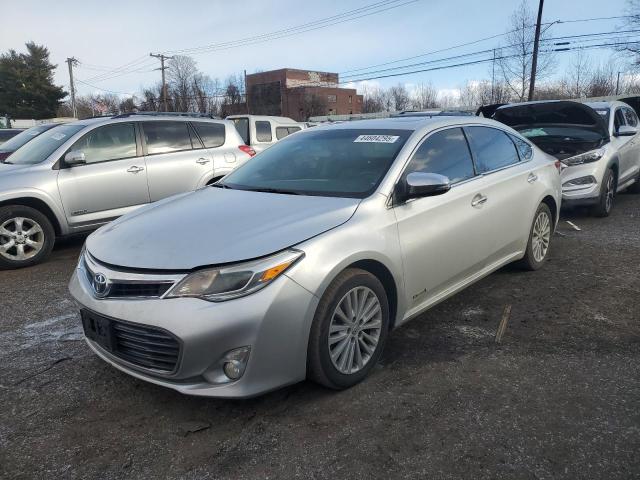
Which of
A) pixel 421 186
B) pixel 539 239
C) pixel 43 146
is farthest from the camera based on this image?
pixel 43 146

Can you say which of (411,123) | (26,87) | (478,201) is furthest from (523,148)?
(26,87)

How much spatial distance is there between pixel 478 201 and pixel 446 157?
43 centimetres

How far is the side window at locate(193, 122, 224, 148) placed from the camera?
7617 mm

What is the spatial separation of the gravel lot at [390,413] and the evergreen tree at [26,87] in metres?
67.1

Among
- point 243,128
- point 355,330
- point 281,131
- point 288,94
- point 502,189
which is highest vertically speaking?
point 288,94

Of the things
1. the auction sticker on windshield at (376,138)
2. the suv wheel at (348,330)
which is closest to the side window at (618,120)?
the auction sticker on windshield at (376,138)

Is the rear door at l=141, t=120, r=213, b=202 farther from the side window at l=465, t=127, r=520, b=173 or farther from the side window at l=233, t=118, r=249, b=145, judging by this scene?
the side window at l=233, t=118, r=249, b=145

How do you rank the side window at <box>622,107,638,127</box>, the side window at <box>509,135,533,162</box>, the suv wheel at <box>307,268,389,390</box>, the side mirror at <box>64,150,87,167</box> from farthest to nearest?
the side window at <box>622,107,638,127</box>, the side mirror at <box>64,150,87,167</box>, the side window at <box>509,135,533,162</box>, the suv wheel at <box>307,268,389,390</box>

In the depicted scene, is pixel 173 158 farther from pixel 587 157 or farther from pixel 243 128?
pixel 587 157

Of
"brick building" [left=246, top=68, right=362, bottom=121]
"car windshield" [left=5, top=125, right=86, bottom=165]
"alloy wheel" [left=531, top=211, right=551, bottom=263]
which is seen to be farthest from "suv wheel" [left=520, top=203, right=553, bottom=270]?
"brick building" [left=246, top=68, right=362, bottom=121]

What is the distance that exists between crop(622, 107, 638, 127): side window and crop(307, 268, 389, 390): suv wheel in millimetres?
8635

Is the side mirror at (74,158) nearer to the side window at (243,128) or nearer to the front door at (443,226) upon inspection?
the front door at (443,226)

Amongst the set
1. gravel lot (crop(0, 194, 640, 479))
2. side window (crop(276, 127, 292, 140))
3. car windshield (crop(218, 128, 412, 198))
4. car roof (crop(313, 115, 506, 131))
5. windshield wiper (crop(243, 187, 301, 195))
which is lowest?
gravel lot (crop(0, 194, 640, 479))

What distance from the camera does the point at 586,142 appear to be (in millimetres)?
7844
